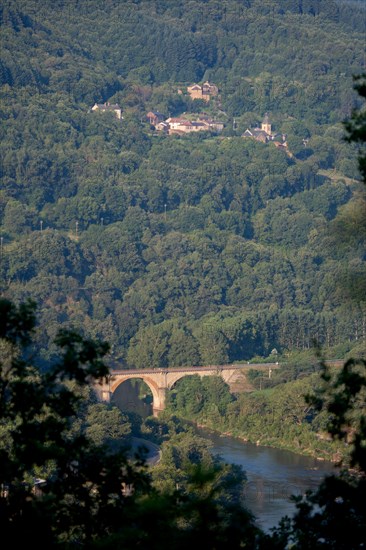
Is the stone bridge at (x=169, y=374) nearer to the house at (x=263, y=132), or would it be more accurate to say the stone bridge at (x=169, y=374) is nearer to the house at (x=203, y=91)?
the house at (x=263, y=132)

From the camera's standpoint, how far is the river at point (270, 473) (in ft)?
116

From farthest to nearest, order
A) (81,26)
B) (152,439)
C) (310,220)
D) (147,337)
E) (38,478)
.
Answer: (81,26) < (310,220) < (147,337) < (152,439) < (38,478)

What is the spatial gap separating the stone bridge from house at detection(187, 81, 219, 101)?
45.9m

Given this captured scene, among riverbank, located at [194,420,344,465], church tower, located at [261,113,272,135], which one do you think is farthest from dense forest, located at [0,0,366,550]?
church tower, located at [261,113,272,135]

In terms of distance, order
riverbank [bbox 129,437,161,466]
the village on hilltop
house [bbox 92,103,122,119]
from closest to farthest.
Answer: riverbank [bbox 129,437,161,466]
house [bbox 92,103,122,119]
the village on hilltop

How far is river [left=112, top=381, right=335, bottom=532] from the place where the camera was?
35.4m

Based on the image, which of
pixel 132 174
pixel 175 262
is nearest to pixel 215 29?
pixel 132 174

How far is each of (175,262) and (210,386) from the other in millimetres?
18484

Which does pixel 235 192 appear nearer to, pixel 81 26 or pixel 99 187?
pixel 99 187

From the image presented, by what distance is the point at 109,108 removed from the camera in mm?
92938

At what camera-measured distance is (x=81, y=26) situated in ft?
352

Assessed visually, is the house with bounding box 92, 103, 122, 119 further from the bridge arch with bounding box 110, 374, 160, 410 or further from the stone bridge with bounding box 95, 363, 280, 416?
the bridge arch with bounding box 110, 374, 160, 410

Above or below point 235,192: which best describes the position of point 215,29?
above

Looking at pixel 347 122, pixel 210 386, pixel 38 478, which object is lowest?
pixel 210 386
